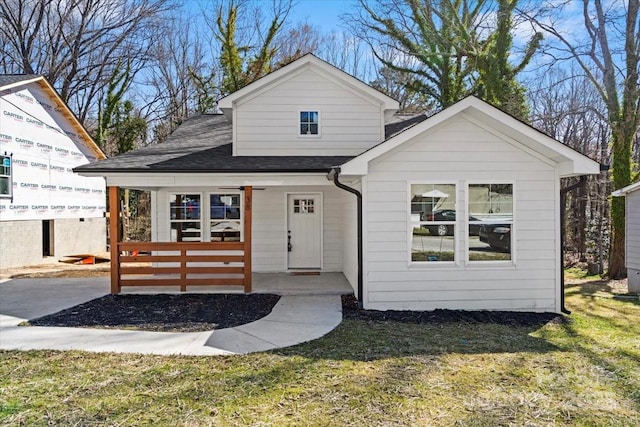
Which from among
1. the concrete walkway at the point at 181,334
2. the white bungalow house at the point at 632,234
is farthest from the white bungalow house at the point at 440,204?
the white bungalow house at the point at 632,234

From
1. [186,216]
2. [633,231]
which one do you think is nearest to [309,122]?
[186,216]

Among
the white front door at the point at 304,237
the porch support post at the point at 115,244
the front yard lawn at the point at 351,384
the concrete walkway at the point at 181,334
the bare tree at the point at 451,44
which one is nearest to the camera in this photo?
the front yard lawn at the point at 351,384

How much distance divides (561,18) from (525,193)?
10.7m

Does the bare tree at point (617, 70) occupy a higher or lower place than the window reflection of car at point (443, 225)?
higher

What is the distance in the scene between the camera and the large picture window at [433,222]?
7523mm

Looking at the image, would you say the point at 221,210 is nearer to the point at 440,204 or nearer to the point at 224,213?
the point at 224,213

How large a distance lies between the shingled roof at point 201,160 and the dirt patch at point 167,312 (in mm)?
2483

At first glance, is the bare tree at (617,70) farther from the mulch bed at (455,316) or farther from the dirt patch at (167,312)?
the dirt patch at (167,312)

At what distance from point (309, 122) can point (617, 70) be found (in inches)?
424

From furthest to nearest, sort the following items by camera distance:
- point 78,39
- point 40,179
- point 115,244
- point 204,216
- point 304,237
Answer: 1. point 78,39
2. point 40,179
3. point 304,237
4. point 204,216
5. point 115,244

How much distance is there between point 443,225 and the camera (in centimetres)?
754

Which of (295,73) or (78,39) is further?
(78,39)

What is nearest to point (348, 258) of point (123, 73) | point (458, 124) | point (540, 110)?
point (458, 124)

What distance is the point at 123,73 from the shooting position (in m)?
25.5
